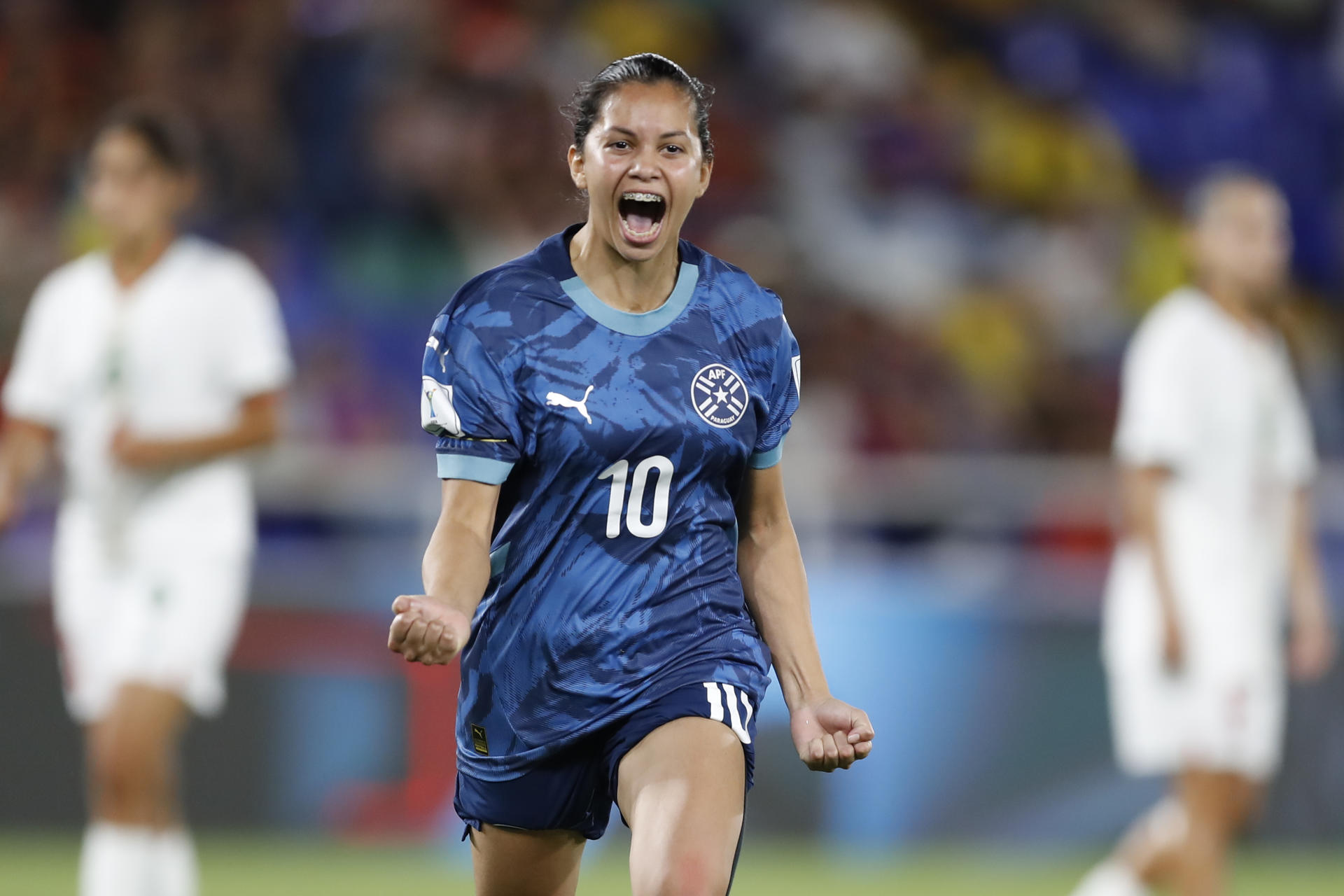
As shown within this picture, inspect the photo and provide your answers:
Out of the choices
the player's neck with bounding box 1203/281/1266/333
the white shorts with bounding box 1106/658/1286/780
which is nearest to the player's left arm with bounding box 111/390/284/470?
the white shorts with bounding box 1106/658/1286/780

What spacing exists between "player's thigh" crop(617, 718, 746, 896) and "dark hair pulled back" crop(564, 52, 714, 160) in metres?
1.20

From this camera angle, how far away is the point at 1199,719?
7.13m

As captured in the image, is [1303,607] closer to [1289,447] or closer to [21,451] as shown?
[1289,447]

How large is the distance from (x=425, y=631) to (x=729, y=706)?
2.69 ft

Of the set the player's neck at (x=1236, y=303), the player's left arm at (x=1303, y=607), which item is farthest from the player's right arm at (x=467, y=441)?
the player's left arm at (x=1303, y=607)

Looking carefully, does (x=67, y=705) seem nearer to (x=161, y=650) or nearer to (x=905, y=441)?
(x=161, y=650)

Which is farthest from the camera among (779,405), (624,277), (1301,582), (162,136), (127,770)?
(1301,582)

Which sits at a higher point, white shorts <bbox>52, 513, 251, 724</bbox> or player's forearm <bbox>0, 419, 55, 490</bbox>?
player's forearm <bbox>0, 419, 55, 490</bbox>

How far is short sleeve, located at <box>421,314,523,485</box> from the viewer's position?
394cm

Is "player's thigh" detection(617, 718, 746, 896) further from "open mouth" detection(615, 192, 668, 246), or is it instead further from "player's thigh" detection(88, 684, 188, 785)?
"player's thigh" detection(88, 684, 188, 785)

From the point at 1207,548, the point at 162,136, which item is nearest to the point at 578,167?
the point at 162,136

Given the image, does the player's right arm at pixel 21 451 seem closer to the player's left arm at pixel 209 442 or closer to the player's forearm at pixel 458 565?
the player's left arm at pixel 209 442

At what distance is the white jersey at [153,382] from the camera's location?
6.75 meters

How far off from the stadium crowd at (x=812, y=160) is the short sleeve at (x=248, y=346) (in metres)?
3.14
